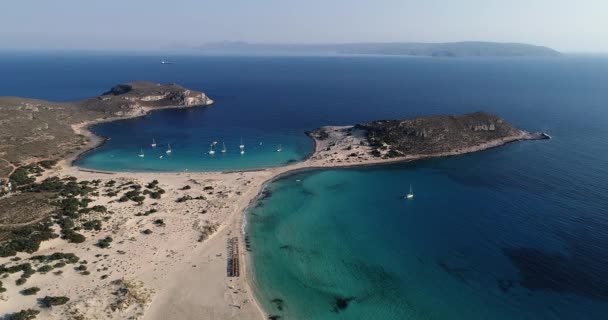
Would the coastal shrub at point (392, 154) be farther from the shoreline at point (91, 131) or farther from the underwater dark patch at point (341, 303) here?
the shoreline at point (91, 131)

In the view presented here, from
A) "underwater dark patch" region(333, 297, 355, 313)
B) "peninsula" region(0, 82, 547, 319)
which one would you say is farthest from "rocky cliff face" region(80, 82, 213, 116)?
"underwater dark patch" region(333, 297, 355, 313)

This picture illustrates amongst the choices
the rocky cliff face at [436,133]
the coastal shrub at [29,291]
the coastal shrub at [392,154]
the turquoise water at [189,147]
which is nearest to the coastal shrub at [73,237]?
the coastal shrub at [29,291]

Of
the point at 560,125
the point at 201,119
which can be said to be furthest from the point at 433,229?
the point at 201,119

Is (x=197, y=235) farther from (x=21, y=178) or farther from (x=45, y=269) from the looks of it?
(x=21, y=178)

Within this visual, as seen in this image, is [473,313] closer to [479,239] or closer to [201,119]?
[479,239]

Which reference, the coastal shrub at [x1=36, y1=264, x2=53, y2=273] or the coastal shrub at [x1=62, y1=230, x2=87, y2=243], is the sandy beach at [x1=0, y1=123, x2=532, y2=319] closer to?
the coastal shrub at [x1=62, y1=230, x2=87, y2=243]

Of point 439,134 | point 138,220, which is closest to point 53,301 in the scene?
point 138,220
